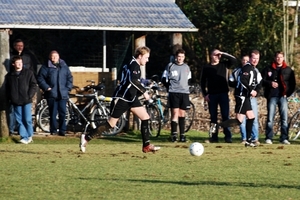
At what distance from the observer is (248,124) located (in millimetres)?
19906

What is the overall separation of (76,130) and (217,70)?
13.7 ft

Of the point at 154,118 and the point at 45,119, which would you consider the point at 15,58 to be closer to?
the point at 45,119

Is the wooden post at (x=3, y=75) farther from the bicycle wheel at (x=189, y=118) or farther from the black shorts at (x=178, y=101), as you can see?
the bicycle wheel at (x=189, y=118)

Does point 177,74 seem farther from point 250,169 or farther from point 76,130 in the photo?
point 250,169

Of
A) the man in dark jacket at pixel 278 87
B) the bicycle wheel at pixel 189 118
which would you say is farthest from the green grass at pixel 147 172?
the bicycle wheel at pixel 189 118

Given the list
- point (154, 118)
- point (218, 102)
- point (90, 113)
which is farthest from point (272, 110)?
point (90, 113)

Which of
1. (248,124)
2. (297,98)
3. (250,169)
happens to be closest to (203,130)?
(297,98)

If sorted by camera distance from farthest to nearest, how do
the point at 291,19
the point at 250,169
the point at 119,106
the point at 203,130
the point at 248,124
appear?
the point at 291,19 < the point at 203,130 < the point at 248,124 < the point at 119,106 < the point at 250,169

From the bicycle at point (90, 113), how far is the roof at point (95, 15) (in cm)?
167

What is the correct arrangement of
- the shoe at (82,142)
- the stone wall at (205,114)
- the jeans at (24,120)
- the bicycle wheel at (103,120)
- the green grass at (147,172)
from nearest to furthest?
the green grass at (147,172)
the shoe at (82,142)
the jeans at (24,120)
the bicycle wheel at (103,120)
the stone wall at (205,114)

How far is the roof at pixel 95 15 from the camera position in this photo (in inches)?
877

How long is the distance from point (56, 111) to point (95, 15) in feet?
8.59

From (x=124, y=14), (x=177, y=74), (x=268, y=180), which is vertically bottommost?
(x=268, y=180)

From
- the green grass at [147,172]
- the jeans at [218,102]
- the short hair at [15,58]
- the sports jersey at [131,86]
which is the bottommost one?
the green grass at [147,172]
